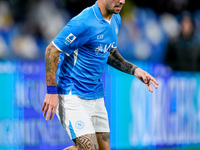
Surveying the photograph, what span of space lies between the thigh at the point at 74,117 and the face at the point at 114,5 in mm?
958

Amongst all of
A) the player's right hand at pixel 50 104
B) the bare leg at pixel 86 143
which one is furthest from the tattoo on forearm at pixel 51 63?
the bare leg at pixel 86 143

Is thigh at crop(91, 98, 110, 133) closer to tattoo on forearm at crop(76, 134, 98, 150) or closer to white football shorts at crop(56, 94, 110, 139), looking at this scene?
white football shorts at crop(56, 94, 110, 139)

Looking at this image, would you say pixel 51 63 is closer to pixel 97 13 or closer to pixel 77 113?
pixel 77 113

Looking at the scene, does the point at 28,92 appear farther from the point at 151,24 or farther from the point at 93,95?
the point at 151,24

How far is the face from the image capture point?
172 inches

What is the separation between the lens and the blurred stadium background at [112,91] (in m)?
7.18

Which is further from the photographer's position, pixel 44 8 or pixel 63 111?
pixel 44 8

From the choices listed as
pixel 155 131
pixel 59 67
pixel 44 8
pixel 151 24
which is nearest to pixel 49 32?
pixel 44 8

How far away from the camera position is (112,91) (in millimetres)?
7785

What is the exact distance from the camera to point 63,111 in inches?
178

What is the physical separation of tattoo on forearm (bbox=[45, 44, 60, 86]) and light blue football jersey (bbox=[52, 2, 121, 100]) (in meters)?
0.06

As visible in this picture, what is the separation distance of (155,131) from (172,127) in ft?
1.33

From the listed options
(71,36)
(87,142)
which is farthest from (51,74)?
(87,142)

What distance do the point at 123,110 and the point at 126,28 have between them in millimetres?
3711
